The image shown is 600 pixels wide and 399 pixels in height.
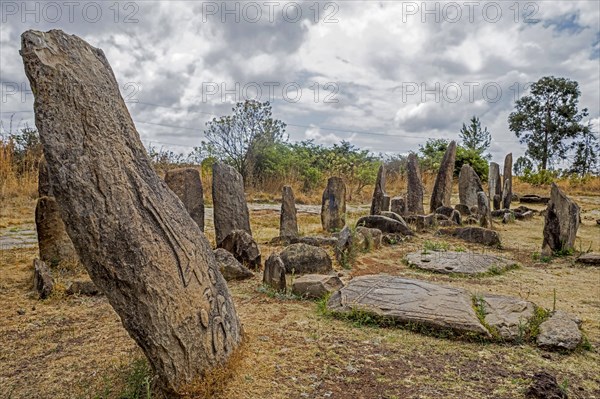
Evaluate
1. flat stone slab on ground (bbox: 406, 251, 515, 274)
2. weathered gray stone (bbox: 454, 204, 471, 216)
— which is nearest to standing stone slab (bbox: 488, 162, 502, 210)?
weathered gray stone (bbox: 454, 204, 471, 216)

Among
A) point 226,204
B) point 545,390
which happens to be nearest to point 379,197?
point 226,204

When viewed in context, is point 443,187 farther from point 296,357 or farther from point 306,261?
point 296,357

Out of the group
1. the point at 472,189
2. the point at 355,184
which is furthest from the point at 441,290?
the point at 355,184

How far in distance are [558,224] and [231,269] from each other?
18.1 ft

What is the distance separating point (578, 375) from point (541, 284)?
9.67ft

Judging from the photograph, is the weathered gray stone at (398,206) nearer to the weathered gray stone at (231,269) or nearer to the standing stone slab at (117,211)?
the weathered gray stone at (231,269)

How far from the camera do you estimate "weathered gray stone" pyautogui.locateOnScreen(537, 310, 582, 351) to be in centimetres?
362

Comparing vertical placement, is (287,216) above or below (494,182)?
below

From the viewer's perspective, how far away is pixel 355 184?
21359mm

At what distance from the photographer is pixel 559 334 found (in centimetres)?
373

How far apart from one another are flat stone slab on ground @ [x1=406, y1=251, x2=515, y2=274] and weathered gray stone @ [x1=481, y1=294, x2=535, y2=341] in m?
1.78

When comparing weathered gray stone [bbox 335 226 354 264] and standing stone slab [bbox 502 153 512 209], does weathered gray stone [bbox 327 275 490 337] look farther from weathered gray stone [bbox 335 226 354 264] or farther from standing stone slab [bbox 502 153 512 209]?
standing stone slab [bbox 502 153 512 209]

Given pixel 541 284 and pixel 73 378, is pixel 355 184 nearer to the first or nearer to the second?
pixel 541 284

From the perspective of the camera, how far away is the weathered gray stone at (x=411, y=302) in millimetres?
3922
